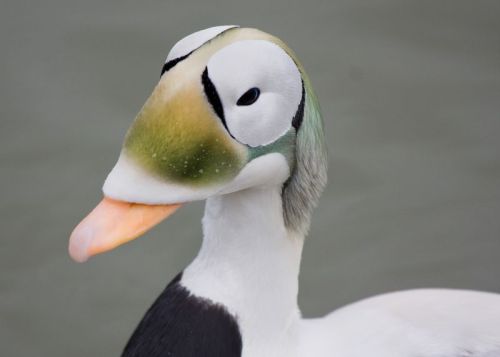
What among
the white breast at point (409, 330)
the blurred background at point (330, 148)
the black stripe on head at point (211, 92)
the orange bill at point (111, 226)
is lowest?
the blurred background at point (330, 148)

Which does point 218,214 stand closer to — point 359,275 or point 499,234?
point 359,275

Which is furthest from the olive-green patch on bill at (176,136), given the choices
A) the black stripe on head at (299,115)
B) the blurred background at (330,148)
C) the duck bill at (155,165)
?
the blurred background at (330,148)

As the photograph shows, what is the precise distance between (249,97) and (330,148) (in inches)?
58.1

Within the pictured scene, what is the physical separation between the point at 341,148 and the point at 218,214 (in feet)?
4.35

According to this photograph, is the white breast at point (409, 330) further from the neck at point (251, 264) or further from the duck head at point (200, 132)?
the duck head at point (200, 132)

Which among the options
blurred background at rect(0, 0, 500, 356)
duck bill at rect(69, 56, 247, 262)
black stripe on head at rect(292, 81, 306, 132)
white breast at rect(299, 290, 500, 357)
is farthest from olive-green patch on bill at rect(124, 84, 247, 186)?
blurred background at rect(0, 0, 500, 356)

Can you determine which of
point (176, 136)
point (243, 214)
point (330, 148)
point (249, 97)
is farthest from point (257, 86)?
point (330, 148)

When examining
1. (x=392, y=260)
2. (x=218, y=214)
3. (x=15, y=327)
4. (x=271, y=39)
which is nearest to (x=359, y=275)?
(x=392, y=260)

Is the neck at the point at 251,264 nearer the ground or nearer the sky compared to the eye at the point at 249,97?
nearer the ground

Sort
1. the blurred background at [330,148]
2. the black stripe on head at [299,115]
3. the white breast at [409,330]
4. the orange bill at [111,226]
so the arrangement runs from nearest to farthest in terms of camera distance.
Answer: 1. the orange bill at [111,226]
2. the black stripe on head at [299,115]
3. the white breast at [409,330]
4. the blurred background at [330,148]

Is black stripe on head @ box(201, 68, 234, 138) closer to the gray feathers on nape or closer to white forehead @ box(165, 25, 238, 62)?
white forehead @ box(165, 25, 238, 62)

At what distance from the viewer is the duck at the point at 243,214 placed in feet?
3.73

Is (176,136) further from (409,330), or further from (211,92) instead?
(409,330)

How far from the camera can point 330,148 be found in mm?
2623
